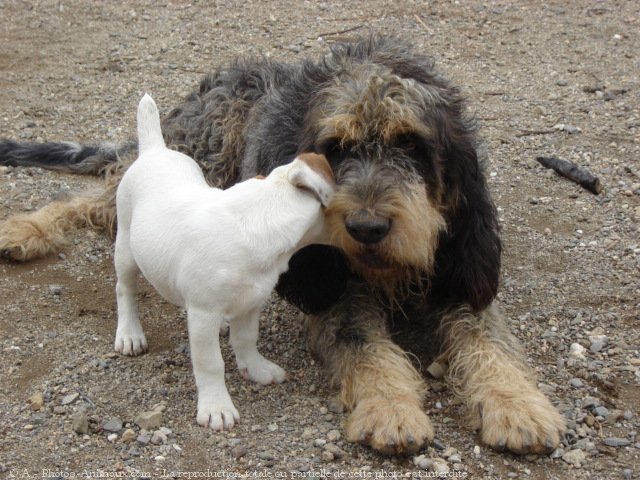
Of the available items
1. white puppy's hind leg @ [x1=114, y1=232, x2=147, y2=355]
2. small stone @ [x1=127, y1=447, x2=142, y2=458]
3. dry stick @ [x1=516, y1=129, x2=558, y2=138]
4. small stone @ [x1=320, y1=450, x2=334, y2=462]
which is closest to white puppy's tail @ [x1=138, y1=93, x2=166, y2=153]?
white puppy's hind leg @ [x1=114, y1=232, x2=147, y2=355]

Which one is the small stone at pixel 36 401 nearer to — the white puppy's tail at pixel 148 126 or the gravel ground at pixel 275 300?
the gravel ground at pixel 275 300

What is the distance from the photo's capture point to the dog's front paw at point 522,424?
3758 mm

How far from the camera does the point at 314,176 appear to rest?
144 inches

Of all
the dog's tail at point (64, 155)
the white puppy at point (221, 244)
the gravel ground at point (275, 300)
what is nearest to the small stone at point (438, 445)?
the gravel ground at point (275, 300)

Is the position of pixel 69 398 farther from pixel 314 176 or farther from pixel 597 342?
pixel 597 342

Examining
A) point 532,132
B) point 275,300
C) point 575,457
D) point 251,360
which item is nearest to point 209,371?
point 251,360

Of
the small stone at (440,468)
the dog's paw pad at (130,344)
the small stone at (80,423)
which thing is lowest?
the dog's paw pad at (130,344)

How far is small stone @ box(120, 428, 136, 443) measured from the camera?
3805mm

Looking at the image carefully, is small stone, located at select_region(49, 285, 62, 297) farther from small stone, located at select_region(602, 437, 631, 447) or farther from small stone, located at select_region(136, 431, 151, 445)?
small stone, located at select_region(602, 437, 631, 447)

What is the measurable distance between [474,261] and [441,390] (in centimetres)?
68

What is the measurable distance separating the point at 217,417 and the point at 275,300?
1468 mm

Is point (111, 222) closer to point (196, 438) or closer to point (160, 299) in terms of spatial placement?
point (160, 299)

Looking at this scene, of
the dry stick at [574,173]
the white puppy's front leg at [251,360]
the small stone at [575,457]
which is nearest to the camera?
the small stone at [575,457]

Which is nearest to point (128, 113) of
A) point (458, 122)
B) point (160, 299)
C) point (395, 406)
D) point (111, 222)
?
point (111, 222)
